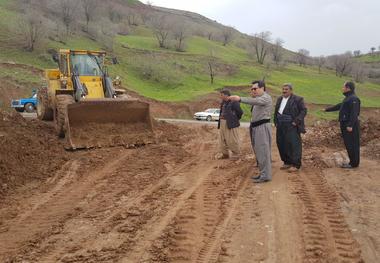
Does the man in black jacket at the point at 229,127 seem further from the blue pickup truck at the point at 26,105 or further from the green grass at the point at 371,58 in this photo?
the green grass at the point at 371,58

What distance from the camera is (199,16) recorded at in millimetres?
147250

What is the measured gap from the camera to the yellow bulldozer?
12.1 m

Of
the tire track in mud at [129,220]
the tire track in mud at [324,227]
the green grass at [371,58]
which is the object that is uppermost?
the green grass at [371,58]

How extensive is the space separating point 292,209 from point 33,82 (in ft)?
95.7

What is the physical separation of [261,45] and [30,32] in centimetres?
5677

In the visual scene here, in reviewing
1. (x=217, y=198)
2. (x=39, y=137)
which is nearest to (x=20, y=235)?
(x=217, y=198)

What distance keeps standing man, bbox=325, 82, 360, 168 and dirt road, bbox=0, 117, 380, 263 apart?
35cm

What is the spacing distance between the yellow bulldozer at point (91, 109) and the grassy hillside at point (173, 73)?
63.4ft

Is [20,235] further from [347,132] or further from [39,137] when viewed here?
[39,137]

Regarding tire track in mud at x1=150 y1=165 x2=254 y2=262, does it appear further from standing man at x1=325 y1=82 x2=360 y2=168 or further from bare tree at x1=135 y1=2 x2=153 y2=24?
bare tree at x1=135 y1=2 x2=153 y2=24

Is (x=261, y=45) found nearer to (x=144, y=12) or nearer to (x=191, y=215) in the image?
(x=144, y=12)

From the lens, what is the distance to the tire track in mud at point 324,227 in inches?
191

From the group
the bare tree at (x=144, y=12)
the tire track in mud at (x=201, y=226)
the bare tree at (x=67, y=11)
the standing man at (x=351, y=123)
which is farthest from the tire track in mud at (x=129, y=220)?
the bare tree at (x=144, y=12)

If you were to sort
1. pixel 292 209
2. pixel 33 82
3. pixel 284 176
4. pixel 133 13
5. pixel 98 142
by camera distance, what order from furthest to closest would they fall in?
pixel 133 13 → pixel 33 82 → pixel 98 142 → pixel 284 176 → pixel 292 209
